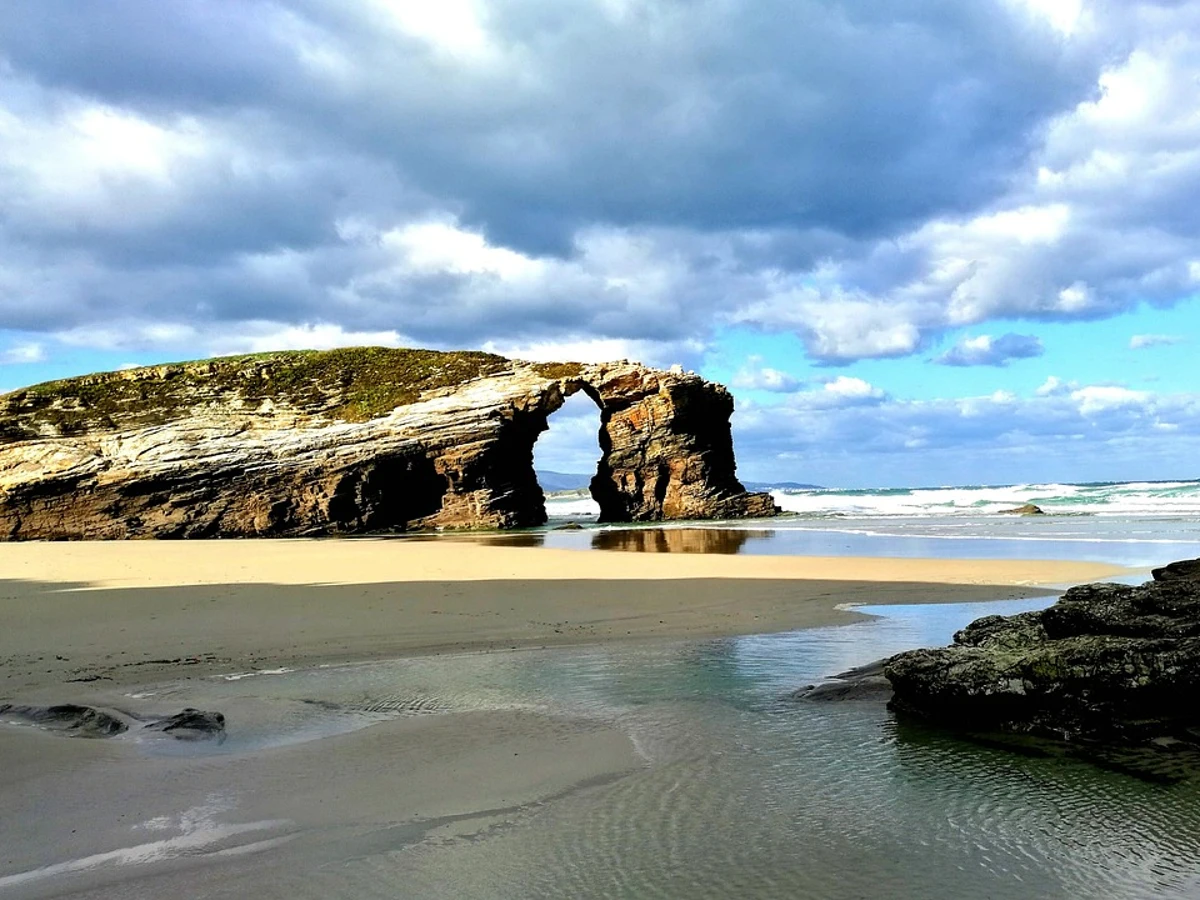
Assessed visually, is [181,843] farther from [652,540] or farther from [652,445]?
[652,445]

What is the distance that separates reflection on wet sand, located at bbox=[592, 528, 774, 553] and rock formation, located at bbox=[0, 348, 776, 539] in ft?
26.4

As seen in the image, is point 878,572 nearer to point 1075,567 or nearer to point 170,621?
point 1075,567

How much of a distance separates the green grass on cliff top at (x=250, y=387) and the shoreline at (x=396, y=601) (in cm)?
1918

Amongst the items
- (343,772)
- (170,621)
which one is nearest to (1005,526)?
(170,621)

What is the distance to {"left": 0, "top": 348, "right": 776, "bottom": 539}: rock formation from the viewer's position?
108 ft

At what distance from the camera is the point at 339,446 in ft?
115

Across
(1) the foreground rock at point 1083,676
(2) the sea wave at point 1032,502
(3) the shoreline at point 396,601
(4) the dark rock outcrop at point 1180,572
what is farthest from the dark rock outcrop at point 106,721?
(2) the sea wave at point 1032,502

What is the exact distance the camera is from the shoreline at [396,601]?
817 cm

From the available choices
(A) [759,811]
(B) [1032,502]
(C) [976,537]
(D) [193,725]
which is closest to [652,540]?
(C) [976,537]

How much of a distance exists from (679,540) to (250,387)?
2345cm

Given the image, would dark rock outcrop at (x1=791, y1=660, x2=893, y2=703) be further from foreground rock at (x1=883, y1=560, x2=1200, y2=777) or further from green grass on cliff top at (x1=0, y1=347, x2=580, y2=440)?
green grass on cliff top at (x1=0, y1=347, x2=580, y2=440)

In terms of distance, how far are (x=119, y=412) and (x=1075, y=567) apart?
119 ft

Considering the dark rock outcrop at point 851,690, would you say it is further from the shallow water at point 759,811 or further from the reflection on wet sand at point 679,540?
the reflection on wet sand at point 679,540

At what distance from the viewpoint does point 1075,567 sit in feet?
52.5
